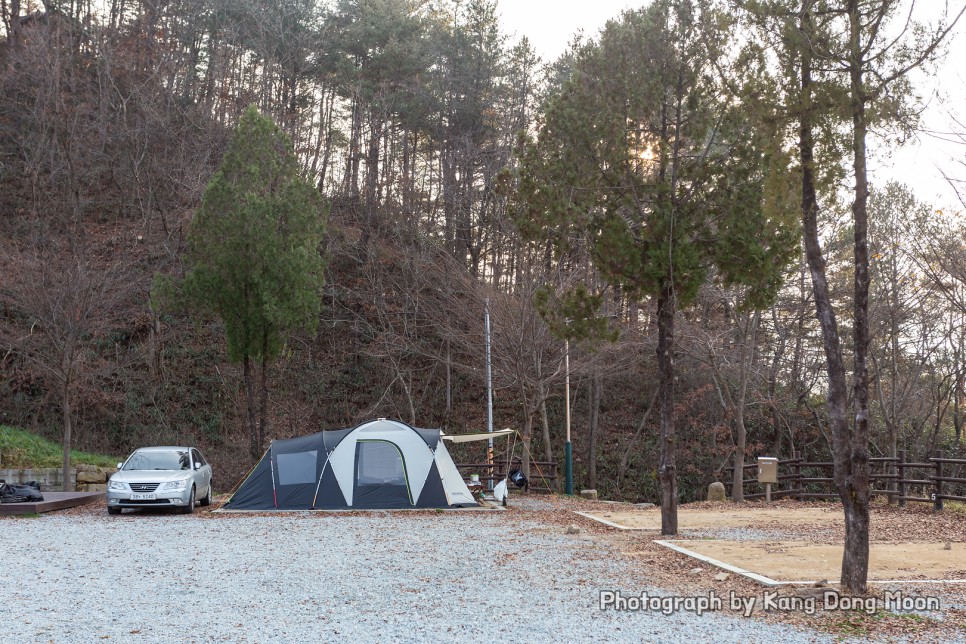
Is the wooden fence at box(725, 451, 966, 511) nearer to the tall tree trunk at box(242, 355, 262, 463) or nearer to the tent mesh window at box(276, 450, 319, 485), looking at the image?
the tent mesh window at box(276, 450, 319, 485)

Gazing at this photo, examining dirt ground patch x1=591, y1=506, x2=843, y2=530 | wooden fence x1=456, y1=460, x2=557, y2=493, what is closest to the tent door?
wooden fence x1=456, y1=460, x2=557, y2=493

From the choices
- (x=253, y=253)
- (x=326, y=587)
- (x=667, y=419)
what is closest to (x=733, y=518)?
(x=667, y=419)

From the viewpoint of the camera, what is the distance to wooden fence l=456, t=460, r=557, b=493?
21.3 metres

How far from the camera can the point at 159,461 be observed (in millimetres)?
17297

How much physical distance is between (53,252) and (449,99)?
47.7ft

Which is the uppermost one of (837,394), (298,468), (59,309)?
(59,309)

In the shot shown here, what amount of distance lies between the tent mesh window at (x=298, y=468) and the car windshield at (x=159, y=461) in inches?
74.1

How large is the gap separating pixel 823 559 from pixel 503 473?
1276cm

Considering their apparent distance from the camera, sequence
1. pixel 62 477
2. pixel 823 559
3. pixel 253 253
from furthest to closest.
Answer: pixel 62 477, pixel 253 253, pixel 823 559

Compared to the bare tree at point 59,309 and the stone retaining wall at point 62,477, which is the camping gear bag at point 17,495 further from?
the stone retaining wall at point 62,477

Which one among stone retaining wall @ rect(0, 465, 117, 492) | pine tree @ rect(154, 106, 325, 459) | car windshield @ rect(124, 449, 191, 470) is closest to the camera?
car windshield @ rect(124, 449, 191, 470)

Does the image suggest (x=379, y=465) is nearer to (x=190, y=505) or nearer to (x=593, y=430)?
(x=190, y=505)

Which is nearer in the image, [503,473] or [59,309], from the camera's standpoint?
[59,309]

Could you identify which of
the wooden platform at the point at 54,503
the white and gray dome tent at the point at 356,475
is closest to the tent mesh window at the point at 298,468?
the white and gray dome tent at the point at 356,475
